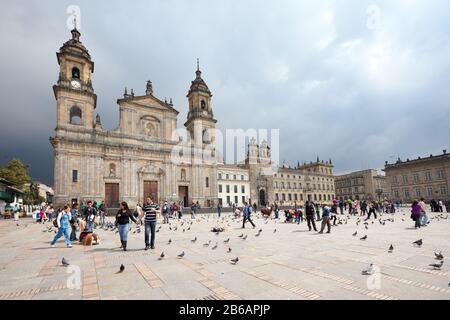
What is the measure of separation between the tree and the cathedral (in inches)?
815

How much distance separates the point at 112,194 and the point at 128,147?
720 centimetres

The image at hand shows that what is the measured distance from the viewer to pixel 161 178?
38.8 m

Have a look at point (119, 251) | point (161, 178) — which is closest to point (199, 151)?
point (161, 178)

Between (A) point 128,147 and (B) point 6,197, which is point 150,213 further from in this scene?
(B) point 6,197

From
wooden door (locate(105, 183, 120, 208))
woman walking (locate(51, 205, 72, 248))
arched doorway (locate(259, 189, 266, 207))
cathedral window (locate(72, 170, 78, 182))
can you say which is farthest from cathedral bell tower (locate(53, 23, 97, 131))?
arched doorway (locate(259, 189, 266, 207))

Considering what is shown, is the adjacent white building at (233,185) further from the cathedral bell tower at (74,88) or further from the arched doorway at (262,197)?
the cathedral bell tower at (74,88)

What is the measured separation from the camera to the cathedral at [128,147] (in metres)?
32.1

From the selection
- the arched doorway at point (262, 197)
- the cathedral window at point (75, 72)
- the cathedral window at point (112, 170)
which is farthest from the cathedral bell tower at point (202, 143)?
the arched doorway at point (262, 197)

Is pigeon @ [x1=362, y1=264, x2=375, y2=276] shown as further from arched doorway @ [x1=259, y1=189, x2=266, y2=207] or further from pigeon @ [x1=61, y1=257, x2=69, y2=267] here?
arched doorway @ [x1=259, y1=189, x2=266, y2=207]

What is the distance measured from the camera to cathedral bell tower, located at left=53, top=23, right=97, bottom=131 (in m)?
32.6

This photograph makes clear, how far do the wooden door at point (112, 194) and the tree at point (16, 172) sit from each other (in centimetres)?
2196

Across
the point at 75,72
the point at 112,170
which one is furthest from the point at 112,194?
the point at 75,72
